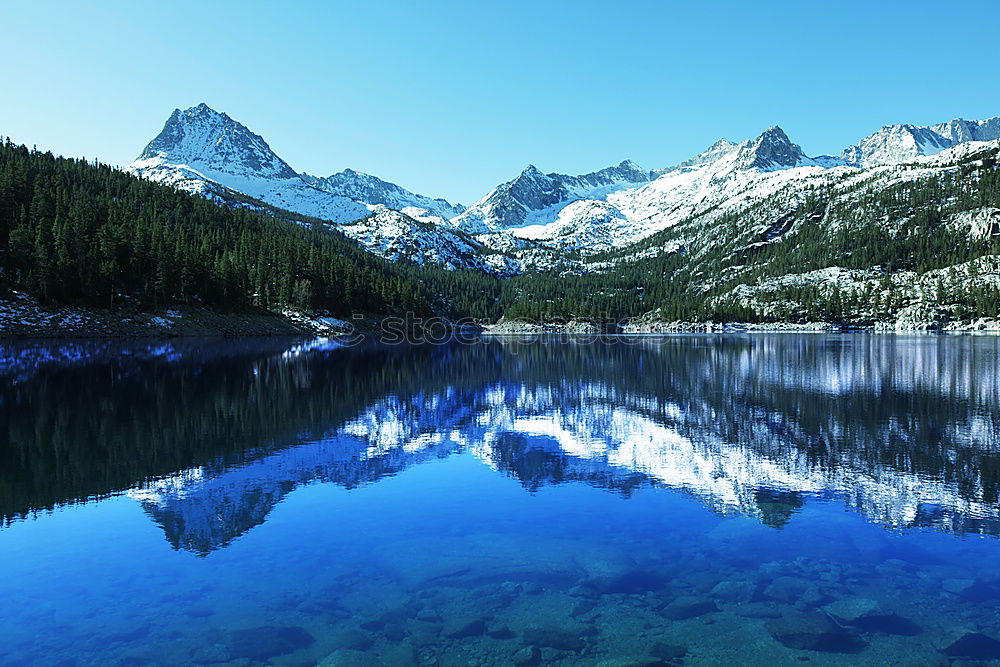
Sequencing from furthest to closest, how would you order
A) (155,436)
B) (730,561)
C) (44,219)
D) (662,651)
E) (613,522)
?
1. (44,219)
2. (155,436)
3. (613,522)
4. (730,561)
5. (662,651)

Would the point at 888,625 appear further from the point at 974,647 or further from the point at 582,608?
the point at 582,608

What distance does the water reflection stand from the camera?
19.6m

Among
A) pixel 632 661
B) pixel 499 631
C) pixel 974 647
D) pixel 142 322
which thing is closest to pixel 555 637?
pixel 499 631

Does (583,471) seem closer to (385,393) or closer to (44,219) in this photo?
(385,393)

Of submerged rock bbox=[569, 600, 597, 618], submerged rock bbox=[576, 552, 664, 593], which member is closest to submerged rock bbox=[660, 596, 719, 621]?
submerged rock bbox=[576, 552, 664, 593]

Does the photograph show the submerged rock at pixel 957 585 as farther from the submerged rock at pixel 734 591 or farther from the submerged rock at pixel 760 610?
the submerged rock at pixel 734 591

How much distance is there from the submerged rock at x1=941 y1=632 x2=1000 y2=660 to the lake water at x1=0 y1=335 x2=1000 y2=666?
0.04m

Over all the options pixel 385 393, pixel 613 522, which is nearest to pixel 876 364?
pixel 385 393

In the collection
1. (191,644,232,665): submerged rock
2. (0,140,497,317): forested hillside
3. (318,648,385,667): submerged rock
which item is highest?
(0,140,497,317): forested hillside

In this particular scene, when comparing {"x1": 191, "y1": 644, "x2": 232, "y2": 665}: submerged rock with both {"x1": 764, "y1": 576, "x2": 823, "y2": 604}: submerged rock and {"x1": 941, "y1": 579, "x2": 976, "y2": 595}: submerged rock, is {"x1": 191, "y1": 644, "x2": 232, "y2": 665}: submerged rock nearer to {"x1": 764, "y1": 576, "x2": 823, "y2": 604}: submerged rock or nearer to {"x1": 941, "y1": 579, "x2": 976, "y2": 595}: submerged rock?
{"x1": 764, "y1": 576, "x2": 823, "y2": 604}: submerged rock

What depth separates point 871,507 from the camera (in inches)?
730

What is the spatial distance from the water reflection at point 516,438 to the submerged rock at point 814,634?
6063 mm

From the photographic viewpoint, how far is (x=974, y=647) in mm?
10477

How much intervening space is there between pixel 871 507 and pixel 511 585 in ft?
40.9
